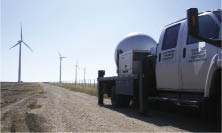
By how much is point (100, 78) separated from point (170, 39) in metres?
6.56

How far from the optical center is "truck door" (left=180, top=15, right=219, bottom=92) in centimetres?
568

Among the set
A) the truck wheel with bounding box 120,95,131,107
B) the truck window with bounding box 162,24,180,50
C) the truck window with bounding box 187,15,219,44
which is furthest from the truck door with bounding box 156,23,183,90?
the truck wheel with bounding box 120,95,131,107

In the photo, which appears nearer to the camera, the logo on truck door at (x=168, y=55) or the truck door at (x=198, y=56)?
the truck door at (x=198, y=56)

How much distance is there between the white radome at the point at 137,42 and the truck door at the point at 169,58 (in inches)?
193

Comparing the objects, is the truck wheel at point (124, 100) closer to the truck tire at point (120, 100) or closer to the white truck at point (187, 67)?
the truck tire at point (120, 100)

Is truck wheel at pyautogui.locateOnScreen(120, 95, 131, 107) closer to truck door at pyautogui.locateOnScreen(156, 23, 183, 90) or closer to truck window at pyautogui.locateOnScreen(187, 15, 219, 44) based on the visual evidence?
truck door at pyautogui.locateOnScreen(156, 23, 183, 90)

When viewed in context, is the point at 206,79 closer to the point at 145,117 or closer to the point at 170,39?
the point at 170,39

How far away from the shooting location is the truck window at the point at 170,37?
701cm

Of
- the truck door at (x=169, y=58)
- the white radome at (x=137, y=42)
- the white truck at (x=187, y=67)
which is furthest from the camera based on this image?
the white radome at (x=137, y=42)

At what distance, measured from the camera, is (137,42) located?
12625 millimetres

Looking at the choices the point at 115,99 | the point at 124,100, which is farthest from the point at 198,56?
the point at 115,99

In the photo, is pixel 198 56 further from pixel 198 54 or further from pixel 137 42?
pixel 137 42

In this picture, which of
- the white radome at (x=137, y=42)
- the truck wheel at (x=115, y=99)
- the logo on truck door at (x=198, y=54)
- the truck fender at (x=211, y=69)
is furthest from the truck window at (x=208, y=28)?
the white radome at (x=137, y=42)

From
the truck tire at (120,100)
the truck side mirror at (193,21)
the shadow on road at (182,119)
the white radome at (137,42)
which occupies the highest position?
the white radome at (137,42)
